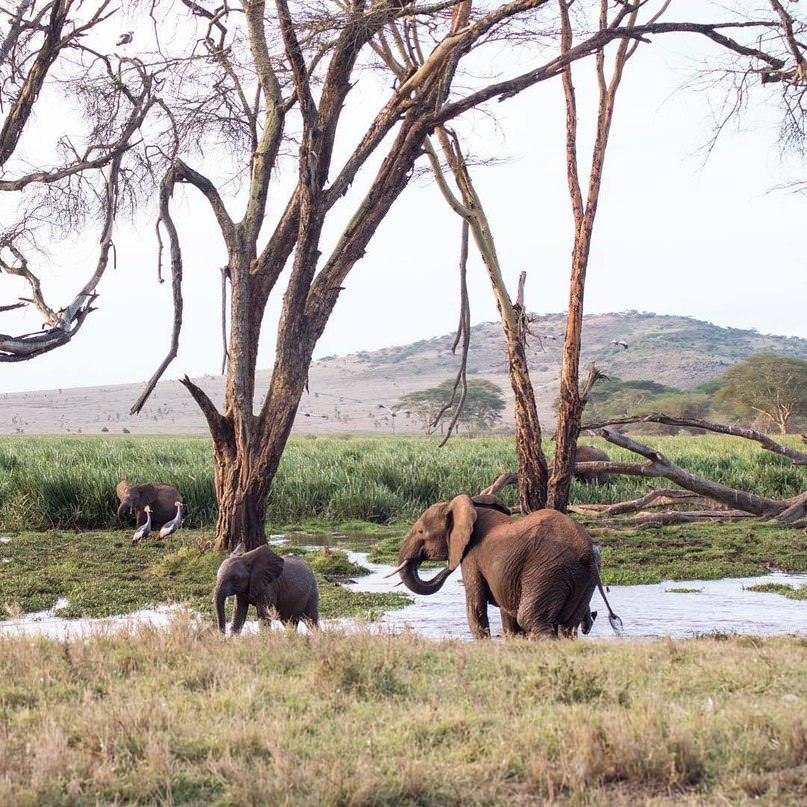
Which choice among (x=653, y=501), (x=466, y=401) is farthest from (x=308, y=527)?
Result: (x=466, y=401)

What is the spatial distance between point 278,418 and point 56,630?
14.0ft

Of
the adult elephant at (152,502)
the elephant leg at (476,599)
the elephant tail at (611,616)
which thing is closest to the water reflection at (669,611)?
the elephant tail at (611,616)

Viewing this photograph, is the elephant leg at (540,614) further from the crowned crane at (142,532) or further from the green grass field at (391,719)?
the crowned crane at (142,532)

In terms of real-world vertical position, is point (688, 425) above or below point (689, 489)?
above


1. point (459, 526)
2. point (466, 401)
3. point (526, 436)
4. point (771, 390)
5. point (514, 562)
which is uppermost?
point (771, 390)

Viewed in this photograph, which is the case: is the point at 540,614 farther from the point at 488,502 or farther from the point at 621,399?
the point at 621,399

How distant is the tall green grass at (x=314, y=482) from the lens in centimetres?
1783

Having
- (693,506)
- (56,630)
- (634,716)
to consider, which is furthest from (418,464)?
(634,716)

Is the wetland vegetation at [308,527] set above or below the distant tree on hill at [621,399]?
below

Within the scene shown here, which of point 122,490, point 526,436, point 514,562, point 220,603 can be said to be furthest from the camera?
point 122,490

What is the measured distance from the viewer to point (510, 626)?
8742 mm

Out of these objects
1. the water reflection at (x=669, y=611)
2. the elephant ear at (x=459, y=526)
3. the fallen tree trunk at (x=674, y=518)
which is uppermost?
the elephant ear at (x=459, y=526)

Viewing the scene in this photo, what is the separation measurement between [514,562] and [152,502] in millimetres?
9651

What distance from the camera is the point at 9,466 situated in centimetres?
2219
